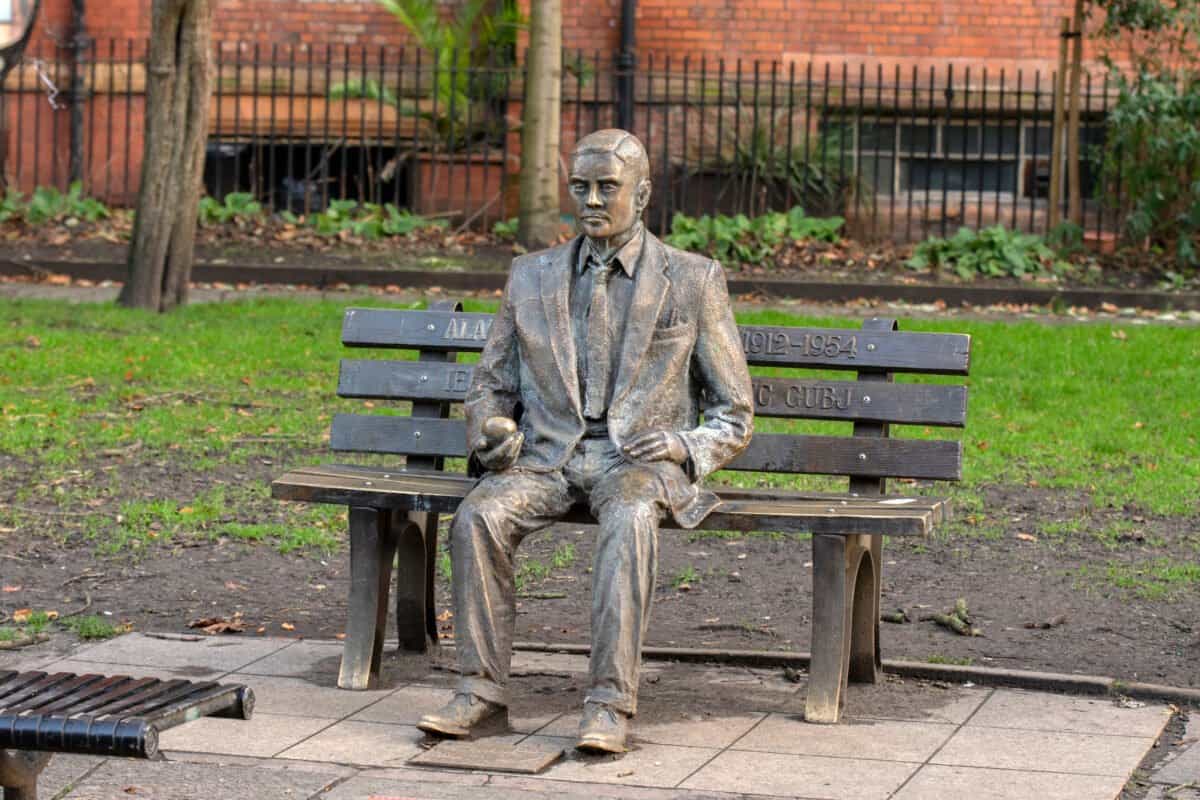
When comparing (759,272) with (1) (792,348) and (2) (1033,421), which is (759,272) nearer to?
(2) (1033,421)

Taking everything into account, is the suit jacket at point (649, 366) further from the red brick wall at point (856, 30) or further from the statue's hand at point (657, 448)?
the red brick wall at point (856, 30)

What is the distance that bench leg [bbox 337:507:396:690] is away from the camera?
527 cm

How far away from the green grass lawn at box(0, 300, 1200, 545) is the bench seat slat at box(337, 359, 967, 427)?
4.79 feet

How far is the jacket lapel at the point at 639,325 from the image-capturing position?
502 centimetres

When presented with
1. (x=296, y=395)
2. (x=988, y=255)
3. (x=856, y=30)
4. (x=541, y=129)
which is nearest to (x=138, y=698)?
(x=296, y=395)

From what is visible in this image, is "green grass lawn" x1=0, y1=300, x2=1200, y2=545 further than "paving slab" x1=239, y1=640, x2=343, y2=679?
Yes

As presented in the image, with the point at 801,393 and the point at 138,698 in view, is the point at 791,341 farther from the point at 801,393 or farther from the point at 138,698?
the point at 138,698

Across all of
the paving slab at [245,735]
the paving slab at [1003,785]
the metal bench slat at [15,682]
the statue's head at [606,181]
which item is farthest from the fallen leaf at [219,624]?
the paving slab at [1003,785]

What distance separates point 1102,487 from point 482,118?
10424 millimetres

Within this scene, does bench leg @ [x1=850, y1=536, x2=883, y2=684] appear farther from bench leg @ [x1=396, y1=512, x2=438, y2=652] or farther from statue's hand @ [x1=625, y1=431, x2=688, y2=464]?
bench leg @ [x1=396, y1=512, x2=438, y2=652]

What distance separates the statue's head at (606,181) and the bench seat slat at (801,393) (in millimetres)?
844

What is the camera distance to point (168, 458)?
27.2 feet

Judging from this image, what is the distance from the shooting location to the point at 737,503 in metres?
5.18

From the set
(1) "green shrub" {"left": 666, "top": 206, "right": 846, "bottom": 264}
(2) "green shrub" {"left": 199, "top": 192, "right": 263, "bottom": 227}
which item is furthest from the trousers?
(2) "green shrub" {"left": 199, "top": 192, "right": 263, "bottom": 227}
